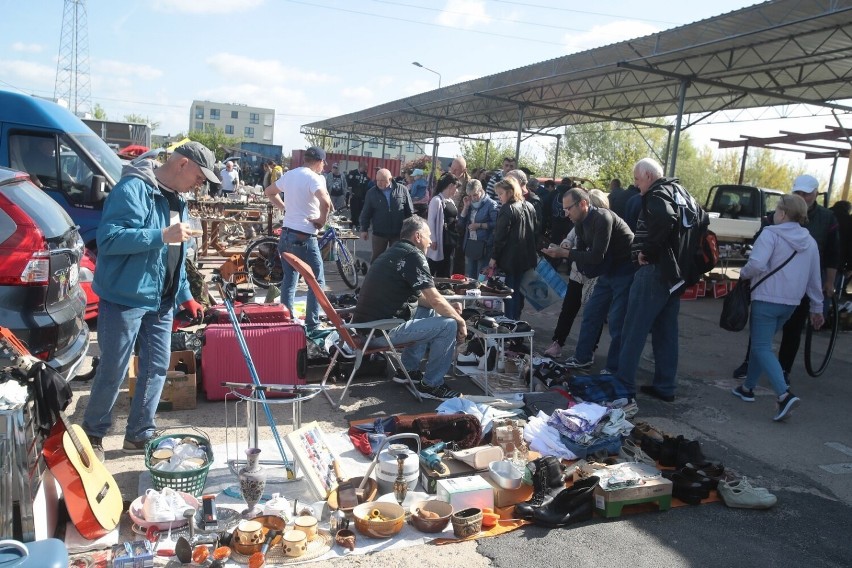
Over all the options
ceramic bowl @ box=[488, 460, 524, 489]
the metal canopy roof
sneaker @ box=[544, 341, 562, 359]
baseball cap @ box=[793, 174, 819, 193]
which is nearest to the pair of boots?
ceramic bowl @ box=[488, 460, 524, 489]

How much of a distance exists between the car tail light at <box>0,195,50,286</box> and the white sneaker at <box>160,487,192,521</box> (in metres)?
1.84

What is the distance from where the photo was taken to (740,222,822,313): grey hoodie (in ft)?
18.4

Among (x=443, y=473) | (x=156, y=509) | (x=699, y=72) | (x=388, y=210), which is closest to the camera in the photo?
(x=156, y=509)

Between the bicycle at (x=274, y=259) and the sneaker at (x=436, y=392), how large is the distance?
179 inches

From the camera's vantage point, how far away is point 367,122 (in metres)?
31.7

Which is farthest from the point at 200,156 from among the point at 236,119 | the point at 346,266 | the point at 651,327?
the point at 236,119

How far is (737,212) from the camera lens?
15336 millimetres

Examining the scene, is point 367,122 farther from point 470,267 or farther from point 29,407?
point 29,407

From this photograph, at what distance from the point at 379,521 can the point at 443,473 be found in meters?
0.72

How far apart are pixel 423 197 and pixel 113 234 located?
8.71 m

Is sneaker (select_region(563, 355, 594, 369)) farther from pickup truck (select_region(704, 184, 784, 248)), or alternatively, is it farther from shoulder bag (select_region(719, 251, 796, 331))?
pickup truck (select_region(704, 184, 784, 248))

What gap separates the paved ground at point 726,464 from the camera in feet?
11.2

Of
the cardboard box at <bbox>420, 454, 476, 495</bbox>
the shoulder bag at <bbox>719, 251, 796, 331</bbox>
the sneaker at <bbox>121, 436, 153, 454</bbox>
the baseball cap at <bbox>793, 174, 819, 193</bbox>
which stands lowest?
the sneaker at <bbox>121, 436, 153, 454</bbox>

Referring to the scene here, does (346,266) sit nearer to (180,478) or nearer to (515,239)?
(515,239)
